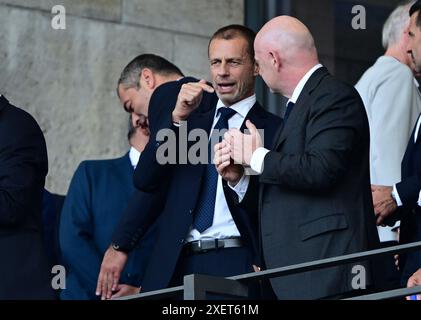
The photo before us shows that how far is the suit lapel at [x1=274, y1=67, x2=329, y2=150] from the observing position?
19.0 feet

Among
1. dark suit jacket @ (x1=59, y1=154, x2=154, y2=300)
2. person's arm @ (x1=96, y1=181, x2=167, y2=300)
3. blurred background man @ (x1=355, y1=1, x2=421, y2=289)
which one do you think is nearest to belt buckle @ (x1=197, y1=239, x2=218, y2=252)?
person's arm @ (x1=96, y1=181, x2=167, y2=300)

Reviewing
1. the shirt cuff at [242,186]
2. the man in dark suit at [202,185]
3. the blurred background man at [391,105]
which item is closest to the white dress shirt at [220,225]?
the man in dark suit at [202,185]

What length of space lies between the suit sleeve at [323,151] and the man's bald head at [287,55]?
11.0 inches

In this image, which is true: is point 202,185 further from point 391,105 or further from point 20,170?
point 391,105

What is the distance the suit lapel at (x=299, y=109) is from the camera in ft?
19.0

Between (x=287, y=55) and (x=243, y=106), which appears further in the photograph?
(x=243, y=106)

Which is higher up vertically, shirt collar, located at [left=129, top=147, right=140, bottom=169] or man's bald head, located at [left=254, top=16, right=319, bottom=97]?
man's bald head, located at [left=254, top=16, right=319, bottom=97]

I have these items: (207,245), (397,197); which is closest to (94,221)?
(207,245)

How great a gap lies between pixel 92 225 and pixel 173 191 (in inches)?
45.0

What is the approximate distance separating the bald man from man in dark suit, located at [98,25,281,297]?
0.39 metres

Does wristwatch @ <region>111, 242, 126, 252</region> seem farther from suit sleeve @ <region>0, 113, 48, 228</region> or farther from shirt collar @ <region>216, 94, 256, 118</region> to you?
shirt collar @ <region>216, 94, 256, 118</region>

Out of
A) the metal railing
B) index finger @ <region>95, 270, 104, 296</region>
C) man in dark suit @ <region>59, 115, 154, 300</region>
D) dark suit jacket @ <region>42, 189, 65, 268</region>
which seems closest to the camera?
the metal railing

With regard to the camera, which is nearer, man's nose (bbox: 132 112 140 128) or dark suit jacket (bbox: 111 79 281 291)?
dark suit jacket (bbox: 111 79 281 291)

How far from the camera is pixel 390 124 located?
24.0 feet
